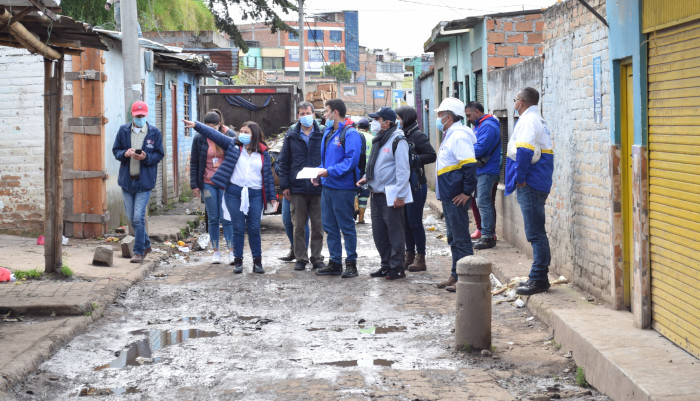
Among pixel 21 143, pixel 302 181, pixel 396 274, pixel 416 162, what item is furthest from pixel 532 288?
pixel 21 143

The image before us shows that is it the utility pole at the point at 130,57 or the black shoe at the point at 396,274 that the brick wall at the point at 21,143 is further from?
the black shoe at the point at 396,274

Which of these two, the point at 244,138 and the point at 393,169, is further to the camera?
the point at 244,138

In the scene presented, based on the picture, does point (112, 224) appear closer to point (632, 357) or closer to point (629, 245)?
point (629, 245)

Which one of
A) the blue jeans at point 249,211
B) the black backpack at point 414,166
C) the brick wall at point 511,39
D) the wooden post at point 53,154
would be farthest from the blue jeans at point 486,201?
the wooden post at point 53,154

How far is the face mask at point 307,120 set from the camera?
10875 millimetres

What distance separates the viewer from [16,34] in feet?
26.1

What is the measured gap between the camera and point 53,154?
9719 millimetres

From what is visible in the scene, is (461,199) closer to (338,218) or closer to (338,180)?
(338,180)

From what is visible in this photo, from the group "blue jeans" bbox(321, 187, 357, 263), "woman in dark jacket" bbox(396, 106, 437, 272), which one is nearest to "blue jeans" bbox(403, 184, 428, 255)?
"woman in dark jacket" bbox(396, 106, 437, 272)

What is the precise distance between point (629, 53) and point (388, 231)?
4.09 m

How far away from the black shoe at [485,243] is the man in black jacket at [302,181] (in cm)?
239

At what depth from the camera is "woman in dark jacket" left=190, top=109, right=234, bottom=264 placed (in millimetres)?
12164

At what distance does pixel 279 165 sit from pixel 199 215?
6816 millimetres

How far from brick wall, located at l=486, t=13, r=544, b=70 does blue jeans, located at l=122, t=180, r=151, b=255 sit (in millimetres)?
7026
